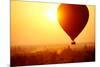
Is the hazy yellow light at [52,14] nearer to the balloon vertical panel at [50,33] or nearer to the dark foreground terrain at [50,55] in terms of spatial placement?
the balloon vertical panel at [50,33]

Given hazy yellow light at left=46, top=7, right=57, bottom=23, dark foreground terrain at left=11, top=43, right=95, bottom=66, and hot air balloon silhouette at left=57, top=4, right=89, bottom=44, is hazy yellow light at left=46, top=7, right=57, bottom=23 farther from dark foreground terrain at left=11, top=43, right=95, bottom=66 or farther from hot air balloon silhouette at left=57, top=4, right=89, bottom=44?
dark foreground terrain at left=11, top=43, right=95, bottom=66

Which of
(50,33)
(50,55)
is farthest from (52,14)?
(50,55)

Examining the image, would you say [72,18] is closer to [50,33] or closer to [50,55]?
[50,33]

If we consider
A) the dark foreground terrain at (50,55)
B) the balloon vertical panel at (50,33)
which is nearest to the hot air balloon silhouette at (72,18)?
the balloon vertical panel at (50,33)

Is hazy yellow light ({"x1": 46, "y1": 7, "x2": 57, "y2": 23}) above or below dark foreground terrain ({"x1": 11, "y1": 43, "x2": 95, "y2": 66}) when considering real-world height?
above

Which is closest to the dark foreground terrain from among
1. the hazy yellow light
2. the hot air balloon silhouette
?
the hot air balloon silhouette

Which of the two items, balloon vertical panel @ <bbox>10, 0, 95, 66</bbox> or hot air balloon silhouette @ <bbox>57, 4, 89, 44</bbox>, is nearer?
balloon vertical panel @ <bbox>10, 0, 95, 66</bbox>

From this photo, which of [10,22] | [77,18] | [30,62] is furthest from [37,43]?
[77,18]
